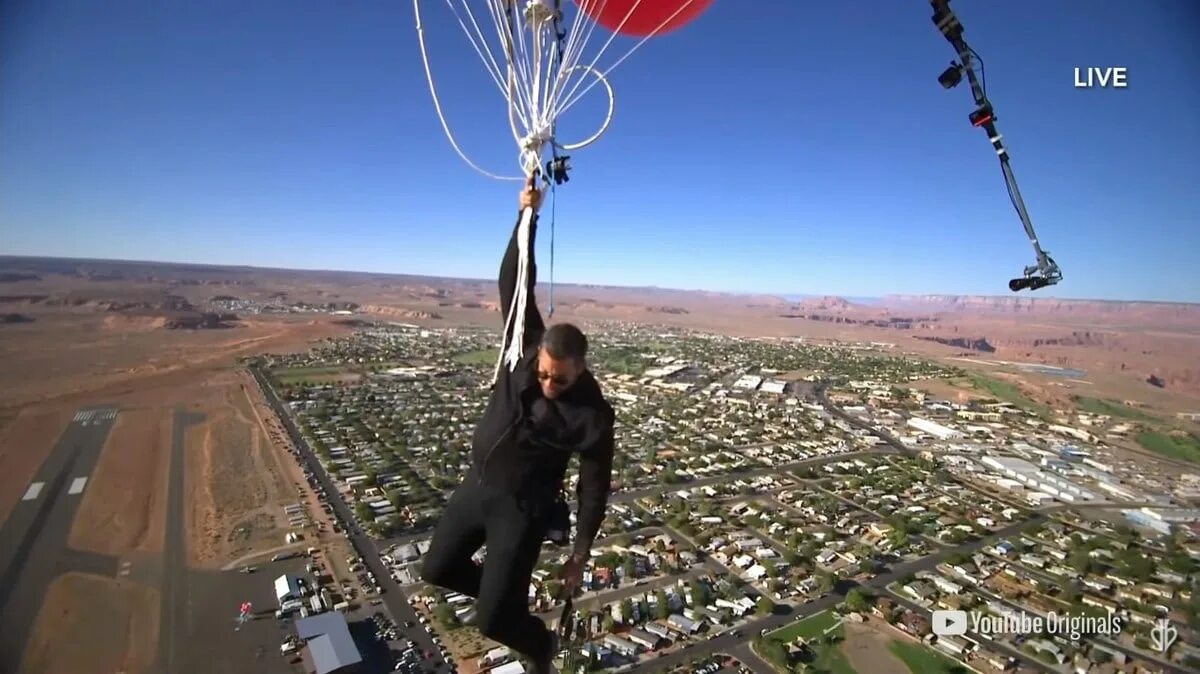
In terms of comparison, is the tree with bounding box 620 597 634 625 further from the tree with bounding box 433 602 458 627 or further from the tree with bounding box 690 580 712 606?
the tree with bounding box 433 602 458 627

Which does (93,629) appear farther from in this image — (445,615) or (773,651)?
(773,651)

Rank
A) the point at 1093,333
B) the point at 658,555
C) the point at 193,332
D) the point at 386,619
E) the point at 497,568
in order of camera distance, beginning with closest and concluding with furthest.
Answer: the point at 497,568, the point at 386,619, the point at 658,555, the point at 193,332, the point at 1093,333

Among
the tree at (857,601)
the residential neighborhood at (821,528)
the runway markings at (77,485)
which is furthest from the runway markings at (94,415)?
the tree at (857,601)

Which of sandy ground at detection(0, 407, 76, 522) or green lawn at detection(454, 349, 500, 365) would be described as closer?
sandy ground at detection(0, 407, 76, 522)

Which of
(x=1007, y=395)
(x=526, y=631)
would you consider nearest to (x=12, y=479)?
(x=526, y=631)

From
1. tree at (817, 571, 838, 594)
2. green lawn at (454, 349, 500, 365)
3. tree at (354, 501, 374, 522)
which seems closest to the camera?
tree at (817, 571, 838, 594)

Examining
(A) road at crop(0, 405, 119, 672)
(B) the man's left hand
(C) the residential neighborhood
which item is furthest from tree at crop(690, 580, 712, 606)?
(A) road at crop(0, 405, 119, 672)

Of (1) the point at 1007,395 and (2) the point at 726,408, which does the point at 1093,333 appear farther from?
(2) the point at 726,408
